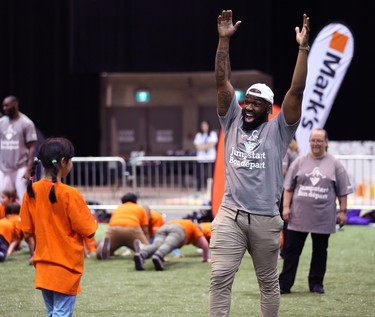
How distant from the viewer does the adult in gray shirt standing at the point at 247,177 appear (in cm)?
671

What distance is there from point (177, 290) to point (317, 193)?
70.6 inches

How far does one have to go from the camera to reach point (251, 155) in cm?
674

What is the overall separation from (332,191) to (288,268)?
2.92ft

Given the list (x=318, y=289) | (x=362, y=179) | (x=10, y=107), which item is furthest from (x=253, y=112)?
(x=362, y=179)

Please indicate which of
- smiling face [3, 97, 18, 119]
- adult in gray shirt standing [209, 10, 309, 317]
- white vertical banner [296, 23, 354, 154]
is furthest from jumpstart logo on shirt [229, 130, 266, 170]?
white vertical banner [296, 23, 354, 154]

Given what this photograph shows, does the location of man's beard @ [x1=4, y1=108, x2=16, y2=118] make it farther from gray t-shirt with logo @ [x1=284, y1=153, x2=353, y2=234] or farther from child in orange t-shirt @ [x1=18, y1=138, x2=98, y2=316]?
child in orange t-shirt @ [x1=18, y1=138, x2=98, y2=316]

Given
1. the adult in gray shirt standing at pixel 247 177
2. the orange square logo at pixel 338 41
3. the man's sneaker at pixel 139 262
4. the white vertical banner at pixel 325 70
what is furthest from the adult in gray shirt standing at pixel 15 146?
the adult in gray shirt standing at pixel 247 177

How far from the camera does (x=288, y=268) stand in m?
9.66

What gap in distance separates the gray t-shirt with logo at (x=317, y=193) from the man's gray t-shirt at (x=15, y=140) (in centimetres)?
462

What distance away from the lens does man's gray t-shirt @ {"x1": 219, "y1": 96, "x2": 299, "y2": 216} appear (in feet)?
Result: 22.1

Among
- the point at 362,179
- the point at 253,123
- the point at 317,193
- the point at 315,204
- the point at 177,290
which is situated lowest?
the point at 177,290

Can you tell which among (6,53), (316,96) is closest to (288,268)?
(316,96)

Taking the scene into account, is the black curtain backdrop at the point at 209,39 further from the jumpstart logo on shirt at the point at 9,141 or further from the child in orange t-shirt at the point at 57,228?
the child in orange t-shirt at the point at 57,228

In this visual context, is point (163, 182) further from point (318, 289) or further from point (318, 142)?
point (318, 142)
